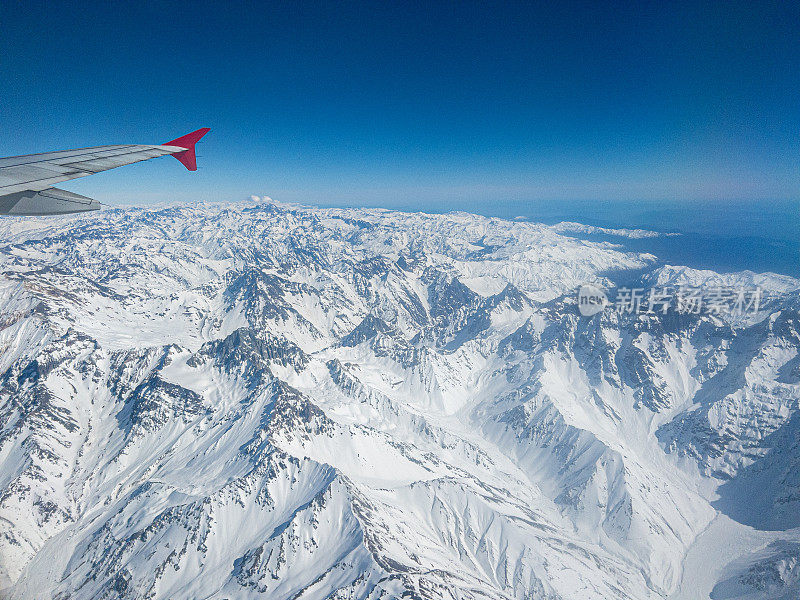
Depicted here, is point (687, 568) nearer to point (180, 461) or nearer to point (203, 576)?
point (203, 576)

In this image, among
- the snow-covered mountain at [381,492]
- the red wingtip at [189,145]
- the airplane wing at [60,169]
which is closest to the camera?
the airplane wing at [60,169]

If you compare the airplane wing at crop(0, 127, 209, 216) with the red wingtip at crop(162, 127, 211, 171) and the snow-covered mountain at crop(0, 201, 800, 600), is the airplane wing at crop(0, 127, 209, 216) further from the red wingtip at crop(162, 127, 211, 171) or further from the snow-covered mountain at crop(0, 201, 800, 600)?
the snow-covered mountain at crop(0, 201, 800, 600)

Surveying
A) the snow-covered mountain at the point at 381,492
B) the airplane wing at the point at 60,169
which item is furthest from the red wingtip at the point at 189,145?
the snow-covered mountain at the point at 381,492

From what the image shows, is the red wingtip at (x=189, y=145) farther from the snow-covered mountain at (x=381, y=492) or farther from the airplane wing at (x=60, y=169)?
the snow-covered mountain at (x=381, y=492)

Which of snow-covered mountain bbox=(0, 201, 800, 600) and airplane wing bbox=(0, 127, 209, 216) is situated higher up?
airplane wing bbox=(0, 127, 209, 216)

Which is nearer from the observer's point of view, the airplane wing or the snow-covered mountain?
the airplane wing

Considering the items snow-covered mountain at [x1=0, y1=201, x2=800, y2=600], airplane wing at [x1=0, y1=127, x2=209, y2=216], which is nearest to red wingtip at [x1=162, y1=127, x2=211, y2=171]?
airplane wing at [x1=0, y1=127, x2=209, y2=216]

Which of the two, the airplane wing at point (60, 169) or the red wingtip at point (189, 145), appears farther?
the red wingtip at point (189, 145)

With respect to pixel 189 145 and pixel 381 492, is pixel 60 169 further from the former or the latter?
pixel 381 492

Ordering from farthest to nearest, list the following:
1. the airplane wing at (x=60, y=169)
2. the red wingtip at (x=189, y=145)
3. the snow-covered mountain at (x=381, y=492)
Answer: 1. the snow-covered mountain at (x=381, y=492)
2. the red wingtip at (x=189, y=145)
3. the airplane wing at (x=60, y=169)
